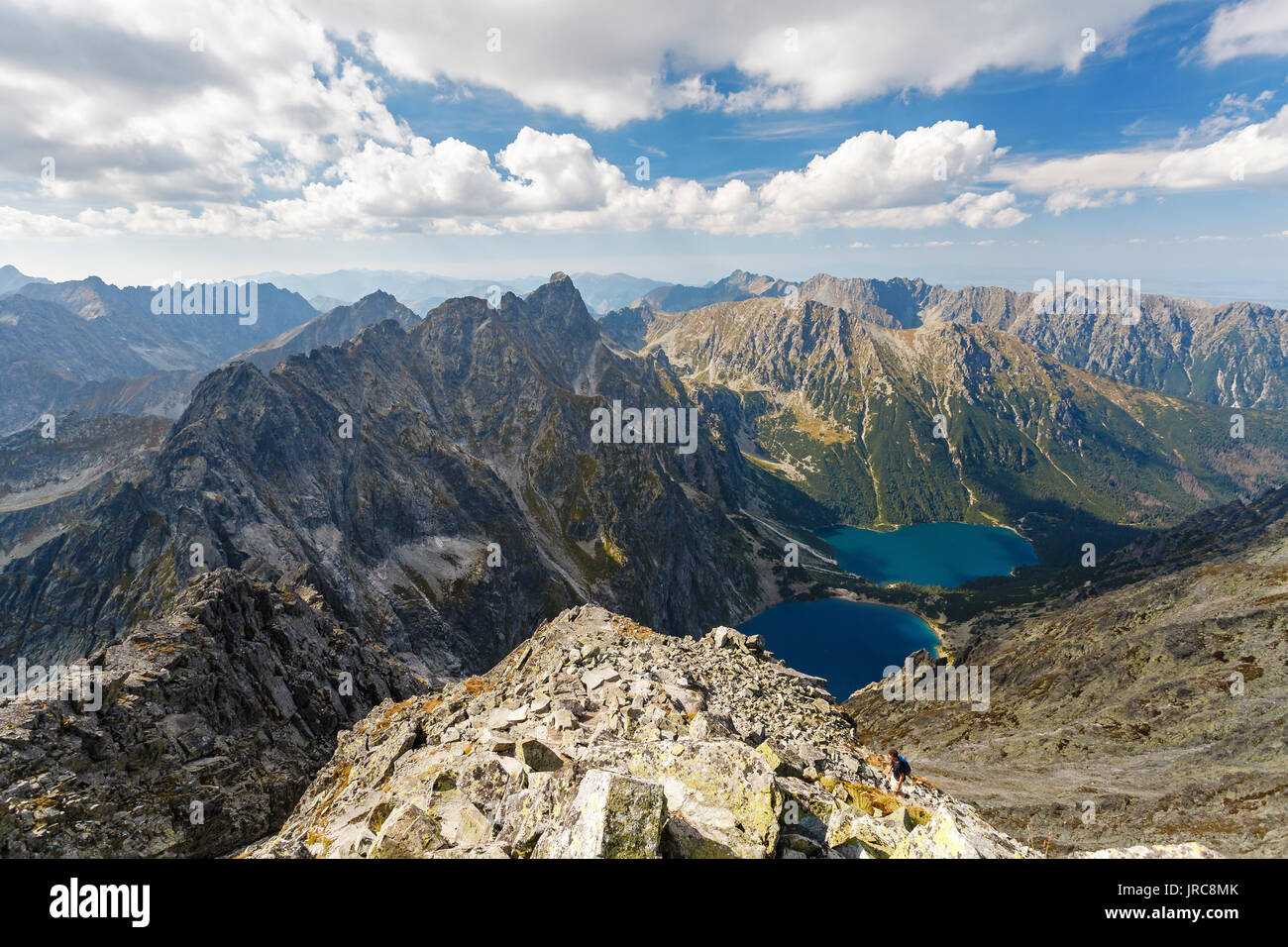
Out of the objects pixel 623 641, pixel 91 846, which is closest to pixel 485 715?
pixel 623 641

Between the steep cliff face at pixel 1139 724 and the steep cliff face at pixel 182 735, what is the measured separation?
213ft

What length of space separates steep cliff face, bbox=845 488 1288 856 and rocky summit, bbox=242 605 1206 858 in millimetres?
36625

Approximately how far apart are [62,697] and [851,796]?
155ft

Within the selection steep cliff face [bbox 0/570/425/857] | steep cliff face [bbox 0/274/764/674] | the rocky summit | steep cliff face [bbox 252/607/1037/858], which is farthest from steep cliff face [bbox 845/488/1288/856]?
steep cliff face [bbox 0/274/764/674]

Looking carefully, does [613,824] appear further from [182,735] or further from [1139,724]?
[1139,724]

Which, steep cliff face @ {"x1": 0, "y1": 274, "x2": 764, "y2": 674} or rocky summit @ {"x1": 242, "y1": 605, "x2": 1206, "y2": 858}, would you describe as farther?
steep cliff face @ {"x1": 0, "y1": 274, "x2": 764, "y2": 674}

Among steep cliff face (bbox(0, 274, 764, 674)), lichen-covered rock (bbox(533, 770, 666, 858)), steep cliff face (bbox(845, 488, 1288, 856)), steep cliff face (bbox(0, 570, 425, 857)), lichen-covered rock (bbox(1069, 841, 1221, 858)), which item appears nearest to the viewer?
lichen-covered rock (bbox(533, 770, 666, 858))

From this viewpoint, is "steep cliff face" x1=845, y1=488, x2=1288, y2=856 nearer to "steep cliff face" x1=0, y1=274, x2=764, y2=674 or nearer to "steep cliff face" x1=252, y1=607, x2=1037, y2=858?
"steep cliff face" x1=252, y1=607, x2=1037, y2=858

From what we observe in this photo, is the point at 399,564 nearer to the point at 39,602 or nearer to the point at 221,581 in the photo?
the point at 39,602

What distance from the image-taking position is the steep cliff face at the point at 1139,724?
54062 millimetres

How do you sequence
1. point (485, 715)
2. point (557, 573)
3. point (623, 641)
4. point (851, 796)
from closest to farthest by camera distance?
point (851, 796) → point (485, 715) → point (623, 641) → point (557, 573)

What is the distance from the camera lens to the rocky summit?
14.8 meters

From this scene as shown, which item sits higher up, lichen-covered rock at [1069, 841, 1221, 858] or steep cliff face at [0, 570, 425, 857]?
lichen-covered rock at [1069, 841, 1221, 858]

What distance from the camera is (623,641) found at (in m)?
46.5
